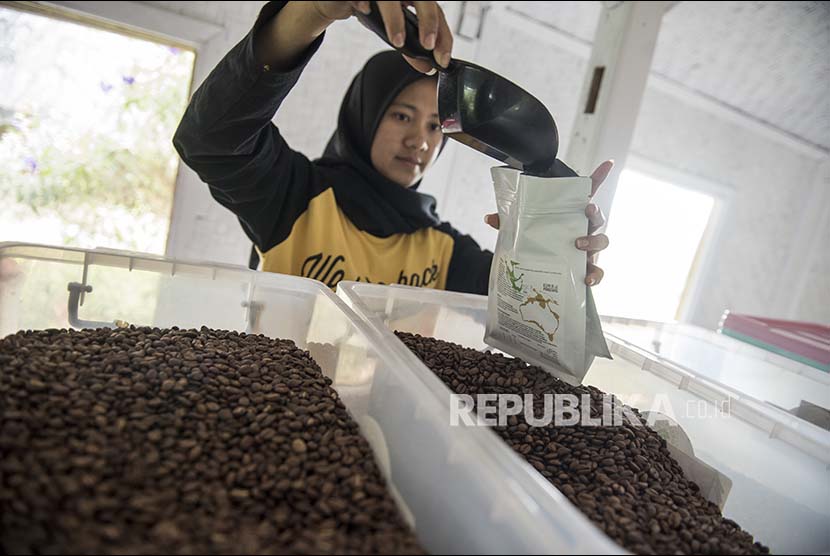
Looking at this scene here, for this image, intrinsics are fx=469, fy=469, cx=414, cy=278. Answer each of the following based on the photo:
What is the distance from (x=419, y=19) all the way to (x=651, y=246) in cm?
186

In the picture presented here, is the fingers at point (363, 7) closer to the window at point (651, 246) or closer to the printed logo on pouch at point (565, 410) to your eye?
the printed logo on pouch at point (565, 410)

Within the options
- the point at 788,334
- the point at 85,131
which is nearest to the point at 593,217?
the point at 788,334

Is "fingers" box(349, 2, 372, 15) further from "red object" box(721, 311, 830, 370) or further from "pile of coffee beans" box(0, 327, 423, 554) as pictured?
"red object" box(721, 311, 830, 370)

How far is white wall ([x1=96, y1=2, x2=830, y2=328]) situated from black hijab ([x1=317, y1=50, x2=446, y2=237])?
666mm

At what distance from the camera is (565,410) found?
69 centimetres

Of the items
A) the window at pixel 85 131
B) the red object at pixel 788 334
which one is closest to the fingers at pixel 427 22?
the red object at pixel 788 334

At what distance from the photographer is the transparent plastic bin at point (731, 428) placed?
61 centimetres

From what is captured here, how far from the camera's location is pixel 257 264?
4.58ft

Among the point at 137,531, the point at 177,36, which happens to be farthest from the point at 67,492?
the point at 177,36

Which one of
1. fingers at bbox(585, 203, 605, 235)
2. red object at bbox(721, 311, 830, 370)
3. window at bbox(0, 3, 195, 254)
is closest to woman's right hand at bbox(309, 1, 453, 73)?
fingers at bbox(585, 203, 605, 235)

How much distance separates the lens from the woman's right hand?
1.74 ft

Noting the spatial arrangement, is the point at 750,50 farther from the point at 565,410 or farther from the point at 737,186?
the point at 565,410

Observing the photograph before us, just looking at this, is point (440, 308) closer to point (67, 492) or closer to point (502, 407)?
point (502, 407)

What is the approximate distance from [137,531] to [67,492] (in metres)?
0.07
